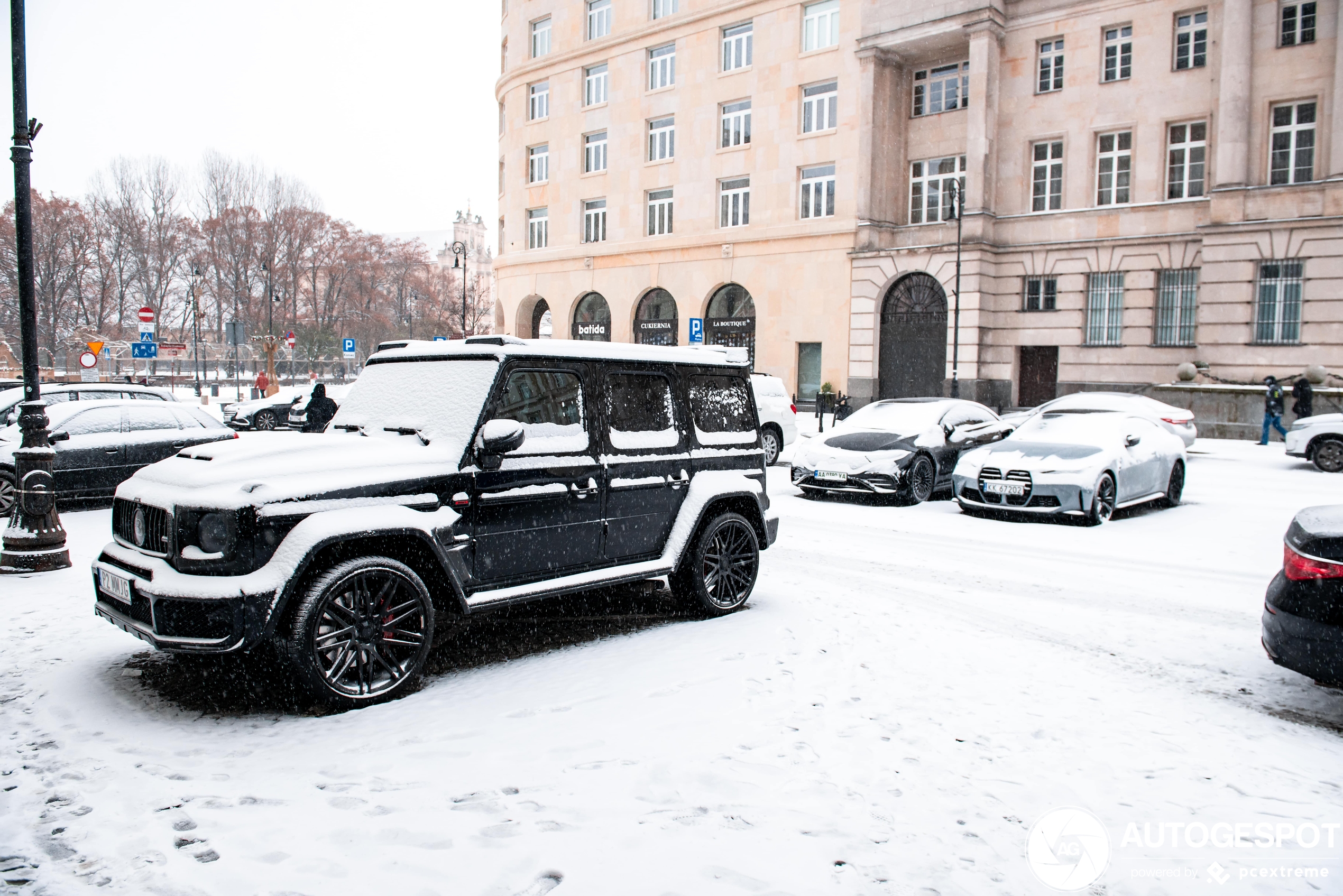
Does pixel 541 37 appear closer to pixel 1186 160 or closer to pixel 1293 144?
pixel 1186 160

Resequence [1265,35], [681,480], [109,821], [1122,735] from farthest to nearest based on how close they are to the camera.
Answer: [1265,35]
[681,480]
[1122,735]
[109,821]

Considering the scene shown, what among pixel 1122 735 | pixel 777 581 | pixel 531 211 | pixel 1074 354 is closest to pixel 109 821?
pixel 1122 735

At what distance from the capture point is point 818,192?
3375cm

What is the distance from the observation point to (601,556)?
5.70 metres

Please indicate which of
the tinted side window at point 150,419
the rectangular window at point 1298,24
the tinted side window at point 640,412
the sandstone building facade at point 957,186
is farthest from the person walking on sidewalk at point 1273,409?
the tinted side window at point 150,419

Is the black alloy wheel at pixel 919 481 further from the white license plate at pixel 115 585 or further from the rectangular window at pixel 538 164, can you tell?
the rectangular window at pixel 538 164

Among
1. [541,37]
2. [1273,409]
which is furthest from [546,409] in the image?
[541,37]

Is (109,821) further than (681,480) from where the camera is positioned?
No

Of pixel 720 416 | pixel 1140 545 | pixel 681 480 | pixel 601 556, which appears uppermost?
pixel 720 416

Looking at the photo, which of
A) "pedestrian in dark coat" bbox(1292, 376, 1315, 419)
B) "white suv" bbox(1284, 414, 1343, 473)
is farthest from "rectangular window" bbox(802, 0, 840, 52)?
"white suv" bbox(1284, 414, 1343, 473)

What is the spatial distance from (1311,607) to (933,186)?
99.8 feet

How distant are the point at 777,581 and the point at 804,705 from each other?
9.94 ft

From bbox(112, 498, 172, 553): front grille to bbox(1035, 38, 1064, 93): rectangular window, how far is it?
3189 centimetres

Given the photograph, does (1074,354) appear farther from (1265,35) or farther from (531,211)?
(531,211)
